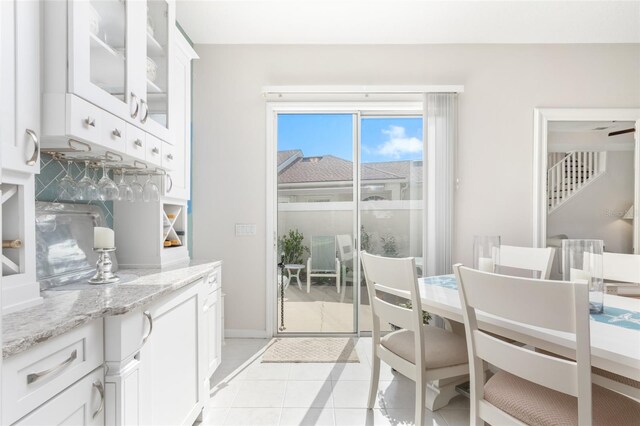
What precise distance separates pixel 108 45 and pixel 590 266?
7.82 feet

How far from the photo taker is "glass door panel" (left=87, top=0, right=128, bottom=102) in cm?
133

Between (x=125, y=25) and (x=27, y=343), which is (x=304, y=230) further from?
(x=27, y=343)

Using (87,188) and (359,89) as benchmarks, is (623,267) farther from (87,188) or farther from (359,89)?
(87,188)

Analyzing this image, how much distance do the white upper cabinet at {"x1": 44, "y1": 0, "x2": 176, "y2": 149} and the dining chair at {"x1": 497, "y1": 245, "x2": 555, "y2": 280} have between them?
2.39m

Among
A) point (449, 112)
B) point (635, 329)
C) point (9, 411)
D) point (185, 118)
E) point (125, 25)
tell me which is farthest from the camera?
point (449, 112)

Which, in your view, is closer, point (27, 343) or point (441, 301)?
point (27, 343)

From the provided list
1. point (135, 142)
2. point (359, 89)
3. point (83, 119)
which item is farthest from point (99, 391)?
point (359, 89)

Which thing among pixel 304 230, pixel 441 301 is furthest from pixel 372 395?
pixel 304 230

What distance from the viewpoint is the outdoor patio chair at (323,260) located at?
10.2 ft

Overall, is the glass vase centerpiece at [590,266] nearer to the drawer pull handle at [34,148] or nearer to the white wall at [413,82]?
the white wall at [413,82]

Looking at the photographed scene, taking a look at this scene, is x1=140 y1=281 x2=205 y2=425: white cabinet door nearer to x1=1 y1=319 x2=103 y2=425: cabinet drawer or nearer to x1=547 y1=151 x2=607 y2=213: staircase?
x1=1 y1=319 x2=103 y2=425: cabinet drawer

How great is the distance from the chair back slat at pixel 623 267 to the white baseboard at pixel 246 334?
2.58 m

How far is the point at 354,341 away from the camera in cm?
293

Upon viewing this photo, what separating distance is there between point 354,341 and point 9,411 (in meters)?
2.54
